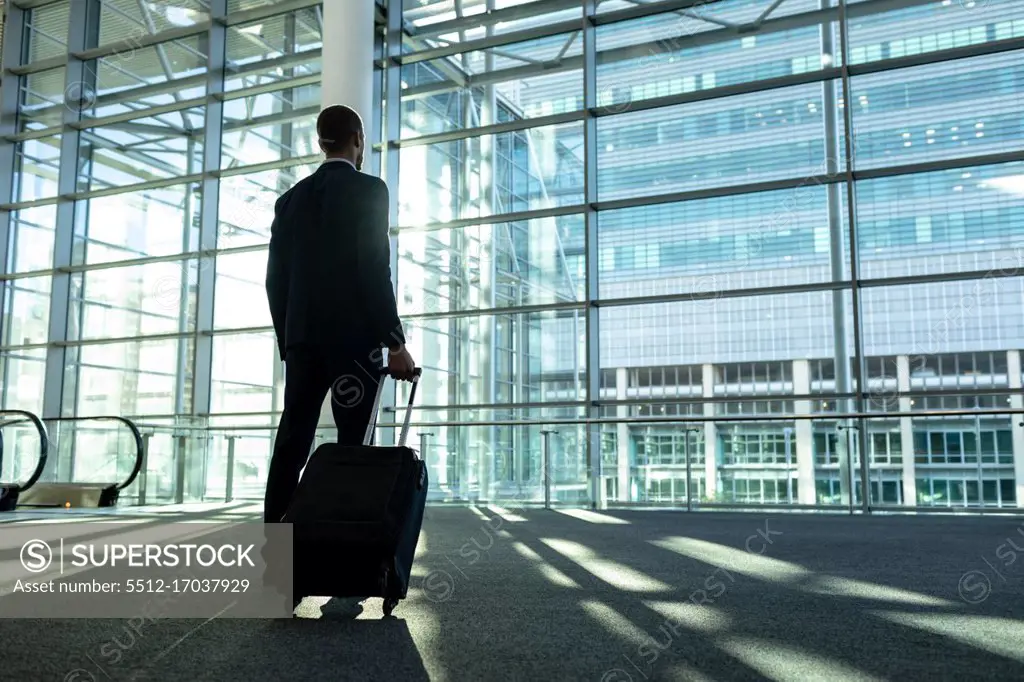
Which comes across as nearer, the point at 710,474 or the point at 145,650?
the point at 145,650

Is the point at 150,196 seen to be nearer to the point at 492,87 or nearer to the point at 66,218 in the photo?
the point at 66,218

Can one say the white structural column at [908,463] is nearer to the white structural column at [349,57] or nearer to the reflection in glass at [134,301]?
the white structural column at [349,57]

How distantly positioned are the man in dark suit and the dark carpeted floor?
1.70ft

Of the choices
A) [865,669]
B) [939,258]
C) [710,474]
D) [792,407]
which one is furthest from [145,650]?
[939,258]

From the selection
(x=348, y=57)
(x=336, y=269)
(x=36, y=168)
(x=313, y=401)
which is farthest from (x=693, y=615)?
(x=36, y=168)

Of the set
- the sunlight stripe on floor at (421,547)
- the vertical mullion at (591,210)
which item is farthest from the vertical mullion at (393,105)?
the sunlight stripe on floor at (421,547)

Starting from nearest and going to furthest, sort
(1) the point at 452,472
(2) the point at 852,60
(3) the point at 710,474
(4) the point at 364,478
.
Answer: (4) the point at 364,478 → (3) the point at 710,474 → (2) the point at 852,60 → (1) the point at 452,472

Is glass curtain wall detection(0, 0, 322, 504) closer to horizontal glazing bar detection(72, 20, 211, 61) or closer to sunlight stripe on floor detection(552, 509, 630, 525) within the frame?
horizontal glazing bar detection(72, 20, 211, 61)

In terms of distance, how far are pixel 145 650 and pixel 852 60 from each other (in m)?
9.75

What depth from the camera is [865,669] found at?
1.95 metres

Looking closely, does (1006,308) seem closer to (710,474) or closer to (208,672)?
(710,474)

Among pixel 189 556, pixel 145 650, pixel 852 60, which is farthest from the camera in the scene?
pixel 852 60

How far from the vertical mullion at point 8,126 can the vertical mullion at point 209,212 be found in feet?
12.4

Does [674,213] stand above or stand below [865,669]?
above
